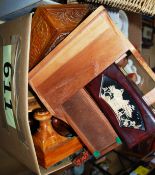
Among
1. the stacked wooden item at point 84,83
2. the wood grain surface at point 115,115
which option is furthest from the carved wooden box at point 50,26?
the wood grain surface at point 115,115

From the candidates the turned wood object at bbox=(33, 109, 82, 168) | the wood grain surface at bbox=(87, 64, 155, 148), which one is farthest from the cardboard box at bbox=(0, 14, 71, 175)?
the wood grain surface at bbox=(87, 64, 155, 148)

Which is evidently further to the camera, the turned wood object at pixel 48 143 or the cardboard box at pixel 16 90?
the turned wood object at pixel 48 143

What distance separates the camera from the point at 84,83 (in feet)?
1.91

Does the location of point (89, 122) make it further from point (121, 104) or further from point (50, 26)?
point (50, 26)

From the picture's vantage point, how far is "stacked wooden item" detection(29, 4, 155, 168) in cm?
54

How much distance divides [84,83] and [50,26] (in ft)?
0.57

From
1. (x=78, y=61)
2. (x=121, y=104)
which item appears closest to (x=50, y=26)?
(x=78, y=61)

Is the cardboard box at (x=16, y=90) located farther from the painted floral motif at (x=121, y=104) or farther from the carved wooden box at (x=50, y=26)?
the painted floral motif at (x=121, y=104)

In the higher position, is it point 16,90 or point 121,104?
point 16,90

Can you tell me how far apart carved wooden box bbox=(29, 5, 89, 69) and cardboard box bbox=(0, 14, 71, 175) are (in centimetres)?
7

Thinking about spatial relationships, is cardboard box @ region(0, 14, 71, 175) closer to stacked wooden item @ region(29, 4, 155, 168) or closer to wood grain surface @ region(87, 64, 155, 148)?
stacked wooden item @ region(29, 4, 155, 168)

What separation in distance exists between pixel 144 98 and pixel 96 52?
0.62 feet

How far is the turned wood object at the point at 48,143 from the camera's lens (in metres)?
0.63

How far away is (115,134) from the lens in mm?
632
